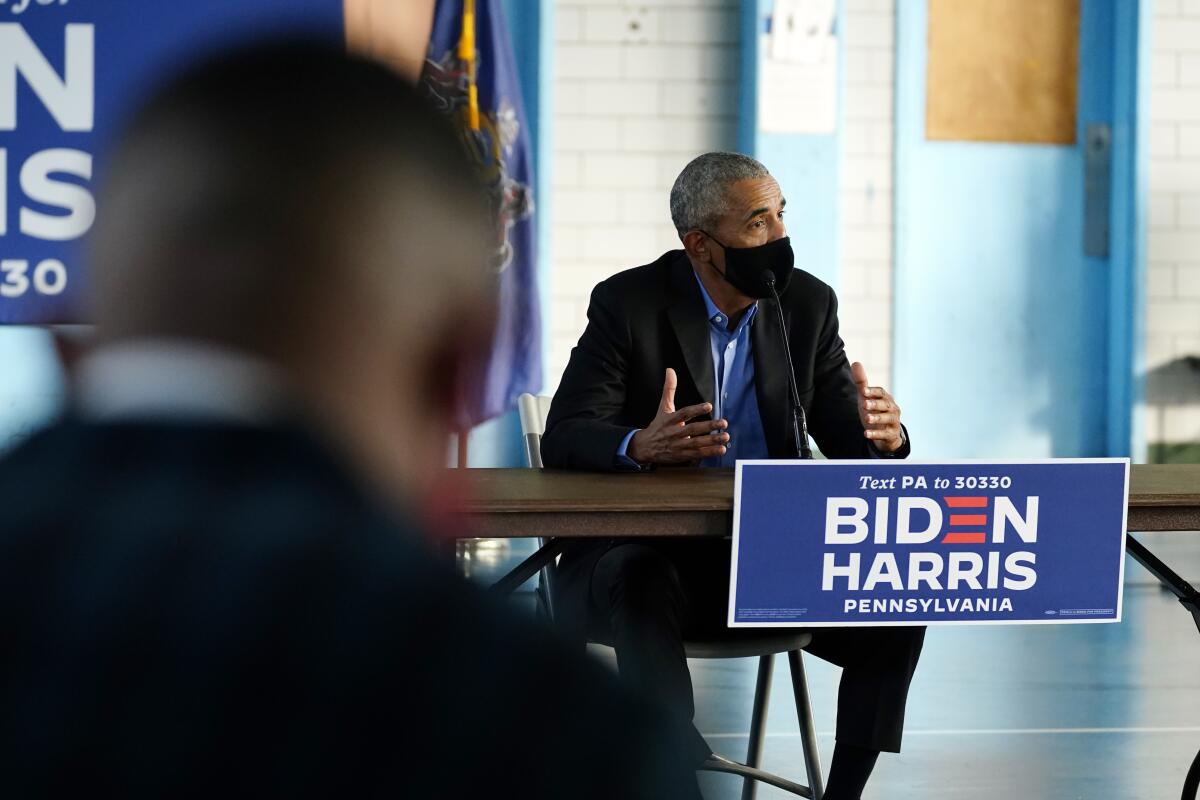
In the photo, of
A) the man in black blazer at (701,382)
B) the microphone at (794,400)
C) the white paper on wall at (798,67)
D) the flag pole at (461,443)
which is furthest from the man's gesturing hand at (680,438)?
the white paper on wall at (798,67)

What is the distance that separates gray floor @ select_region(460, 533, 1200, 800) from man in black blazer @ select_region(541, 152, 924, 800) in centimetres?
35

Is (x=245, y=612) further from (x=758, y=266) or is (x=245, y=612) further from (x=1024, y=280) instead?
(x=1024, y=280)

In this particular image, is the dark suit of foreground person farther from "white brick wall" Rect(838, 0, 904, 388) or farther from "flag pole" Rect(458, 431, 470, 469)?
"white brick wall" Rect(838, 0, 904, 388)

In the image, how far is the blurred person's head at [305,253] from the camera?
0.49 m

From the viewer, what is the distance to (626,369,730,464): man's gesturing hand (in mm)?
2150

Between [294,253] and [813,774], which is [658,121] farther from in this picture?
[294,253]

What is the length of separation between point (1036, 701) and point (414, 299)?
3.15 m

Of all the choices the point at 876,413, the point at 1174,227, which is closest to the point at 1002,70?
the point at 1174,227

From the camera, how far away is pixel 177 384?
463mm

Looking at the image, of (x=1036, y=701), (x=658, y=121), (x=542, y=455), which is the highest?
(x=658, y=121)

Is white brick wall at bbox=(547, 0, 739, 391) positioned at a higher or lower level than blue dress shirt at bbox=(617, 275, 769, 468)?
higher

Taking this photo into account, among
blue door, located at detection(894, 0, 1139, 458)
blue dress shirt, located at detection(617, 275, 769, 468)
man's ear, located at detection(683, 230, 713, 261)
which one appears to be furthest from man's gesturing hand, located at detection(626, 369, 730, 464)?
blue door, located at detection(894, 0, 1139, 458)

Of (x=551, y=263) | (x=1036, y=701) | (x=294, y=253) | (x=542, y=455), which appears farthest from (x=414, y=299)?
(x=551, y=263)

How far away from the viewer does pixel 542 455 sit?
2.44 metres
